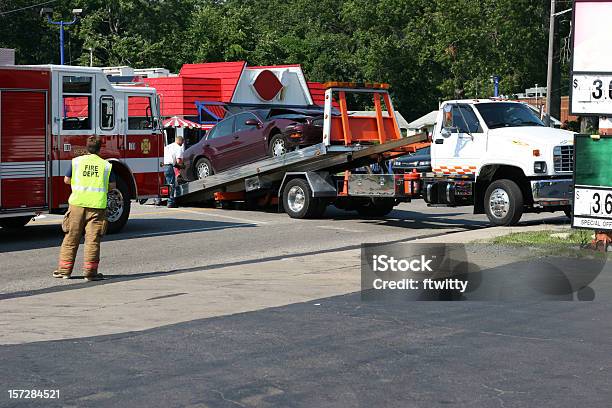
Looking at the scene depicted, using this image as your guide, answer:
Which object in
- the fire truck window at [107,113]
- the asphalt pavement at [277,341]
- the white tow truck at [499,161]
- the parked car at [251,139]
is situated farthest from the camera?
the parked car at [251,139]

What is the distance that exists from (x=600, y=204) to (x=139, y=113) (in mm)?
8957

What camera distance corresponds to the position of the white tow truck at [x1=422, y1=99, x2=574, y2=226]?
18.9 metres

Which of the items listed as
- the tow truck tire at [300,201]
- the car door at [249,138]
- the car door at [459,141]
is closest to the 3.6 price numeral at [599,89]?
the car door at [459,141]

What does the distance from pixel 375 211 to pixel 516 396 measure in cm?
1519

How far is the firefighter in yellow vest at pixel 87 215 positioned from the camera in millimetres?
13078

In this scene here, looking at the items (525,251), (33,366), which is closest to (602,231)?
(525,251)

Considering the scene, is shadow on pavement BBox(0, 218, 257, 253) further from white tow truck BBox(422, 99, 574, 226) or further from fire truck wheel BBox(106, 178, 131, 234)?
white tow truck BBox(422, 99, 574, 226)

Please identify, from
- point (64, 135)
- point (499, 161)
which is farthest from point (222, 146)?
point (499, 161)

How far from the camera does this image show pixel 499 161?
63.2 ft

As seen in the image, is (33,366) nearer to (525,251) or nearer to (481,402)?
(481,402)

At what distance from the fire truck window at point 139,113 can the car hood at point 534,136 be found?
20.8ft

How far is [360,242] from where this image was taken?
17.8 metres

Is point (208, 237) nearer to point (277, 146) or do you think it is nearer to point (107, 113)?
point (107, 113)

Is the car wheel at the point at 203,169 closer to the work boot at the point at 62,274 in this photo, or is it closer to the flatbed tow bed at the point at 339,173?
the flatbed tow bed at the point at 339,173
